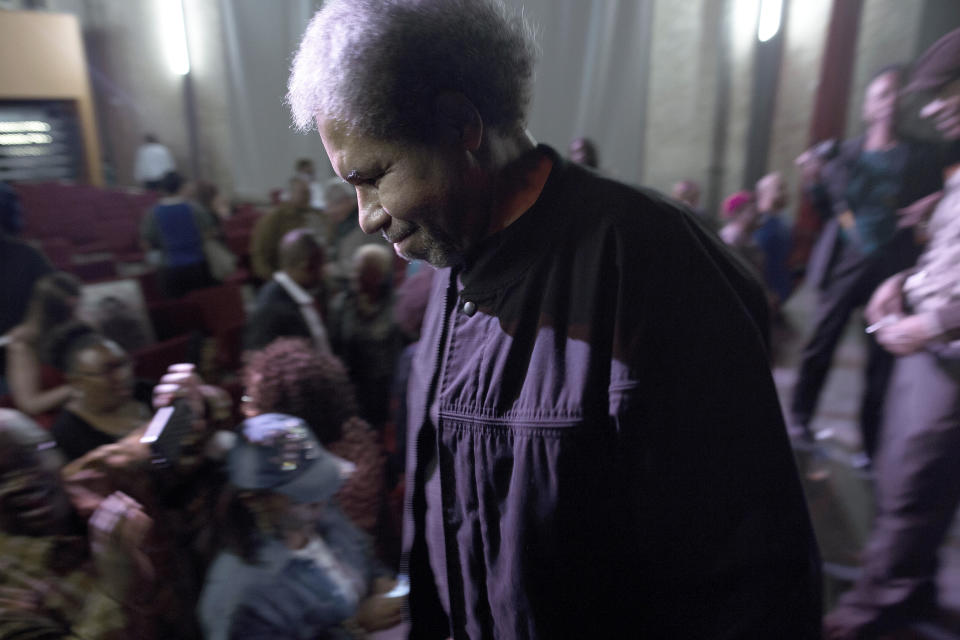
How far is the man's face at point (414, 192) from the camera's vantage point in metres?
0.74

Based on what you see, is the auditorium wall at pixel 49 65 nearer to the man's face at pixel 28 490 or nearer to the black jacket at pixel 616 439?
the man's face at pixel 28 490

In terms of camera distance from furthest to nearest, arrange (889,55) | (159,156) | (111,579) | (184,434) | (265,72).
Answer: (159,156), (265,72), (889,55), (184,434), (111,579)

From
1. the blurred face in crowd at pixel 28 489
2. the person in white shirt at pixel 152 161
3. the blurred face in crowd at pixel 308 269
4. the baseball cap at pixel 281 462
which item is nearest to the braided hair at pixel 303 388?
the baseball cap at pixel 281 462

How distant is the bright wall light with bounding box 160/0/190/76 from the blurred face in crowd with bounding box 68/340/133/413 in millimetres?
10762

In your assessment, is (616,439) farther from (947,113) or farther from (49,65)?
(49,65)

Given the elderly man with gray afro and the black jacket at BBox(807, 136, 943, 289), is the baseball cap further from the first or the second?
the black jacket at BBox(807, 136, 943, 289)

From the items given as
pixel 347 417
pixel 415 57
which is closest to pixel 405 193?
pixel 415 57

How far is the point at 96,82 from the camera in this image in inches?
484

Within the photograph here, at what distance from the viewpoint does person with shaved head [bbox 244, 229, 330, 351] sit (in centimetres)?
258

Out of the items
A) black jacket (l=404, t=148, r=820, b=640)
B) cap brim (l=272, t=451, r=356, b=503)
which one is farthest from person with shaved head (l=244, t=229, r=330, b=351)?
black jacket (l=404, t=148, r=820, b=640)

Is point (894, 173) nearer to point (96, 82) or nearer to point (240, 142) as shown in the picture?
point (240, 142)

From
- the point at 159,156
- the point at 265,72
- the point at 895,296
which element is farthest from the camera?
the point at 159,156

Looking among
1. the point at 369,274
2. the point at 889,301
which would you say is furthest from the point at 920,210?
the point at 369,274

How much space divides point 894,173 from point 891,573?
1692 mm
